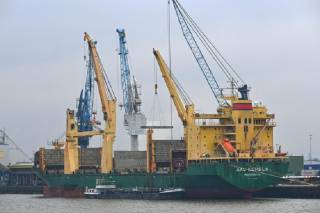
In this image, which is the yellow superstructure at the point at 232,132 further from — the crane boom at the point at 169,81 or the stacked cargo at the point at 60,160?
the stacked cargo at the point at 60,160

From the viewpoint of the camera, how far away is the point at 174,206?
79.4m

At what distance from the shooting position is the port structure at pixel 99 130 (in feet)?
329

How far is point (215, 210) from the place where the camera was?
7375cm

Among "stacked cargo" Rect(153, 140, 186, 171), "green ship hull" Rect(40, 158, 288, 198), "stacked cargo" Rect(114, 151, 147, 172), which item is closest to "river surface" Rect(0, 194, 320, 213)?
"green ship hull" Rect(40, 158, 288, 198)

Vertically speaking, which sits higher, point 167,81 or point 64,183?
point 167,81

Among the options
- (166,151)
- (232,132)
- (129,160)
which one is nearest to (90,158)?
(129,160)

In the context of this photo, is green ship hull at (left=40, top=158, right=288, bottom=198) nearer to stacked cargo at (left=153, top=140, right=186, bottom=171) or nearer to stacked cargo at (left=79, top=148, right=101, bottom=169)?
stacked cargo at (left=153, top=140, right=186, bottom=171)

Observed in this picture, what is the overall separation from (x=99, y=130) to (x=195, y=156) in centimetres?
1634

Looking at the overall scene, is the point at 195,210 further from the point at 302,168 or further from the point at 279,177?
the point at 302,168

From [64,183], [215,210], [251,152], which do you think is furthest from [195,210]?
[64,183]

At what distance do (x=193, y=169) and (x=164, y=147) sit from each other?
9.48 meters

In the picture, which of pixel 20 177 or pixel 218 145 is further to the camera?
pixel 20 177

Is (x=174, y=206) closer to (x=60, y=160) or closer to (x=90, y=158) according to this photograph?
(x=90, y=158)

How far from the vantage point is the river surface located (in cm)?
7469
